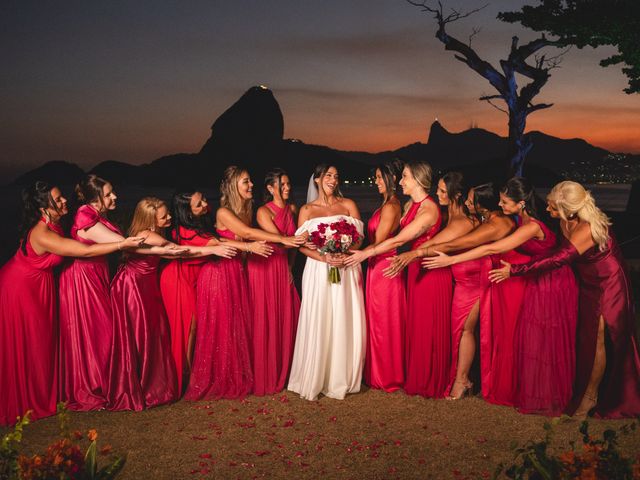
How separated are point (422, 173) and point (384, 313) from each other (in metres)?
1.57

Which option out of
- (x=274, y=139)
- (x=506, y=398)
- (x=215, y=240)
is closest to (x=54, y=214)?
(x=215, y=240)

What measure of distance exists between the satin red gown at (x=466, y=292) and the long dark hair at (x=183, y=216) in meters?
2.67

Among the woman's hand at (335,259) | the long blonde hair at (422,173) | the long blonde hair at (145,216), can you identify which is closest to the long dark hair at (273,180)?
the woman's hand at (335,259)

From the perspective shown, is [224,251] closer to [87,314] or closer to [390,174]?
[87,314]

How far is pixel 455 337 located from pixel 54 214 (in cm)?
418

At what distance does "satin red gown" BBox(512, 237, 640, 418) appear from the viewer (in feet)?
17.4

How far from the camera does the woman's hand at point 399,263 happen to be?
5930 millimetres

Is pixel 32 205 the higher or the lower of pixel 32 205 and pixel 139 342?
the higher

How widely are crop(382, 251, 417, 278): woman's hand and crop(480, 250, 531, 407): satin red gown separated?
86 cm

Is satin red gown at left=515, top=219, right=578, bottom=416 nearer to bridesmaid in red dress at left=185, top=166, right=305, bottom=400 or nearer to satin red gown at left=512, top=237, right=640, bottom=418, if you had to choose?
satin red gown at left=512, top=237, right=640, bottom=418

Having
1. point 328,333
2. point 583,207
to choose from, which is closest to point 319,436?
point 328,333

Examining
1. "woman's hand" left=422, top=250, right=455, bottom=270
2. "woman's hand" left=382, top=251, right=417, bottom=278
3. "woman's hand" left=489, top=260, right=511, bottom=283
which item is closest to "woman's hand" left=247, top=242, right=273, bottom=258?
"woman's hand" left=382, top=251, right=417, bottom=278

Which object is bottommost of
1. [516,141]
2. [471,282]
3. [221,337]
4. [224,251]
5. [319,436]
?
[319,436]

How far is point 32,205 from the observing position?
5.47m
